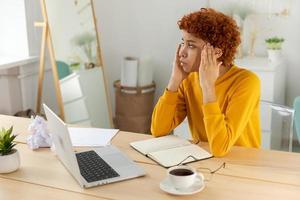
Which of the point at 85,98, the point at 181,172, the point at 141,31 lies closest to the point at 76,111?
the point at 85,98

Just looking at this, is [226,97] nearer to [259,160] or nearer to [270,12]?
[259,160]

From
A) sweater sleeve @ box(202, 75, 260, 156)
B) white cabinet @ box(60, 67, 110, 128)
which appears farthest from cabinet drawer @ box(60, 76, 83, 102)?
sweater sleeve @ box(202, 75, 260, 156)

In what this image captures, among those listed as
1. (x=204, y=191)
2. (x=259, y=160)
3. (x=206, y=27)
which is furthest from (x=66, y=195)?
(x=206, y=27)

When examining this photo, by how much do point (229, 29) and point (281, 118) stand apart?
1661mm

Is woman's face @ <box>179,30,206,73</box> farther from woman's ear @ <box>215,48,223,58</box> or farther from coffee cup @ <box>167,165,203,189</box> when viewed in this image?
coffee cup @ <box>167,165,203,189</box>

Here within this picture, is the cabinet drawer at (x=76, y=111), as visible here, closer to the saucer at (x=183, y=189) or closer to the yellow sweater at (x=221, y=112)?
the yellow sweater at (x=221, y=112)

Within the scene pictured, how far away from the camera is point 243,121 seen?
5.55 feet

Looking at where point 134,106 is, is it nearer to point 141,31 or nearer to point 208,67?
point 141,31

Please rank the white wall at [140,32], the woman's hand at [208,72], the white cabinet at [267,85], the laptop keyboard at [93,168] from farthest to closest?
the white wall at [140,32] < the white cabinet at [267,85] < the woman's hand at [208,72] < the laptop keyboard at [93,168]

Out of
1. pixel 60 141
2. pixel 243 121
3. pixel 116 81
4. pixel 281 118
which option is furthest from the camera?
pixel 116 81

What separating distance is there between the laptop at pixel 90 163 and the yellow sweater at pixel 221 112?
329 mm

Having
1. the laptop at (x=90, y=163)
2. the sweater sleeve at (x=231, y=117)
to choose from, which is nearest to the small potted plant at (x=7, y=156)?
the laptop at (x=90, y=163)

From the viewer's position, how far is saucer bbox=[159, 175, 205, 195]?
130cm

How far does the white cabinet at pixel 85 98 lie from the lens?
335 cm
